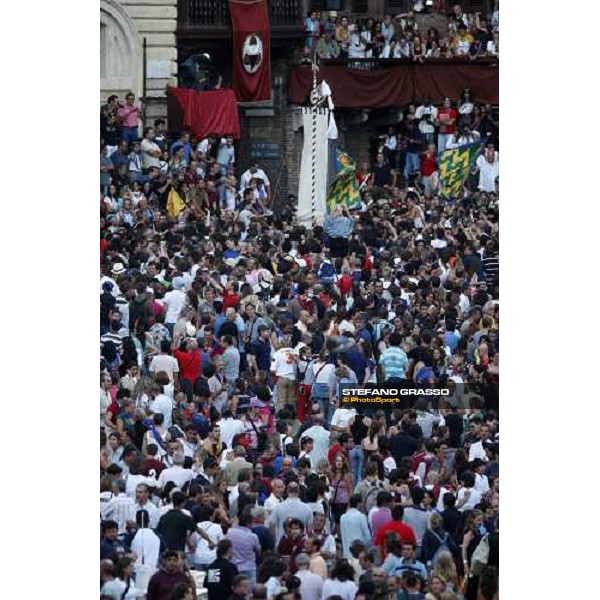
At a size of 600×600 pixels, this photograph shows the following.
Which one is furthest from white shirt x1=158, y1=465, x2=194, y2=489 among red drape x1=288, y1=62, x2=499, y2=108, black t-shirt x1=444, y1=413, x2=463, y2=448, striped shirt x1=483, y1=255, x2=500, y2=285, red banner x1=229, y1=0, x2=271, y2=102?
red drape x1=288, y1=62, x2=499, y2=108

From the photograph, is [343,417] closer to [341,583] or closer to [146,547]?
[146,547]

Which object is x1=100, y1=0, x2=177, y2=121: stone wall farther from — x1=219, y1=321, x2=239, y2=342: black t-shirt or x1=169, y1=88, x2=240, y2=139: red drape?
x1=219, y1=321, x2=239, y2=342: black t-shirt

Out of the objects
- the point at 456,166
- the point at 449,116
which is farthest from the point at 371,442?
the point at 449,116

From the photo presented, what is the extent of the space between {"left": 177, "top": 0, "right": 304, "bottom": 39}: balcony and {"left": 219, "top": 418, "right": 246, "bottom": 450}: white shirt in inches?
853

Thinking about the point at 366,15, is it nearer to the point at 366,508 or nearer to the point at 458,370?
the point at 458,370

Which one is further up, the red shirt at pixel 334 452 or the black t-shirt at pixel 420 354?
the black t-shirt at pixel 420 354

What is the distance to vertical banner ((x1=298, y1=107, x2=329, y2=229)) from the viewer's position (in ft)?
117

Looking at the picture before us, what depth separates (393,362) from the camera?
26438 millimetres

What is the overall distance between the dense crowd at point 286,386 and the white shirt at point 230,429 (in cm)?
2

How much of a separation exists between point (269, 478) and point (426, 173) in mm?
20169

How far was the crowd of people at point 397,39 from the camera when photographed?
150ft

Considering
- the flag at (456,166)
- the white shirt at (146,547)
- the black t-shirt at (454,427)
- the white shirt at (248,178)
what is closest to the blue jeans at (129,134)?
the white shirt at (248,178)

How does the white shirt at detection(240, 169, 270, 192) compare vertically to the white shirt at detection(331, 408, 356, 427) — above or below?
above

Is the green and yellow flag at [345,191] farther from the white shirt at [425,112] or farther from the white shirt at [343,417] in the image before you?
the white shirt at [343,417]
